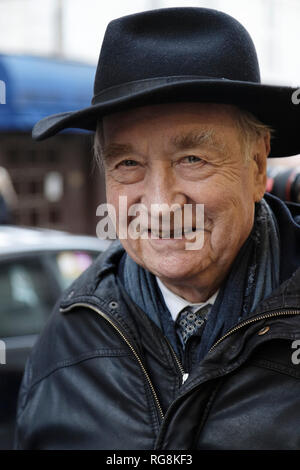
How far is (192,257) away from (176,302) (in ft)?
0.71

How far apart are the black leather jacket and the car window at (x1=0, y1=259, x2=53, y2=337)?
1.80 meters

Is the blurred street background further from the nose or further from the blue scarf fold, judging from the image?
the nose

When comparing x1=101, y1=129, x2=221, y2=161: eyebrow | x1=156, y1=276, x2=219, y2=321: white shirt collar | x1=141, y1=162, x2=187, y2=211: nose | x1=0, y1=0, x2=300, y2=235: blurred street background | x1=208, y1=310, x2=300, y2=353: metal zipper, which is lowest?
x1=0, y1=0, x2=300, y2=235: blurred street background

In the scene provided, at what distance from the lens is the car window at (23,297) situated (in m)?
3.74

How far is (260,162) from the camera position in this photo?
5.34 ft

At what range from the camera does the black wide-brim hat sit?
143 centimetres

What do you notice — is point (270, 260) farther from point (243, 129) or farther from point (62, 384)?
point (62, 384)

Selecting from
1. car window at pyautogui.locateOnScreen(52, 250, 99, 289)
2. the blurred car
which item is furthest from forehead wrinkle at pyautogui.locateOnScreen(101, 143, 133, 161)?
car window at pyautogui.locateOnScreen(52, 250, 99, 289)

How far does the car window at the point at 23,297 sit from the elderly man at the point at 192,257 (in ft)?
6.76

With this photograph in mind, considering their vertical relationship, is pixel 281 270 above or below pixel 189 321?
above

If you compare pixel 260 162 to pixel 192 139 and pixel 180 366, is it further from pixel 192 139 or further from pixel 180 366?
pixel 180 366

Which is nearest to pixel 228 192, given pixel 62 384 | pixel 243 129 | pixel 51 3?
pixel 243 129

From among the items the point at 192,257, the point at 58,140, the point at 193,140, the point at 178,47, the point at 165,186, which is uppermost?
the point at 178,47

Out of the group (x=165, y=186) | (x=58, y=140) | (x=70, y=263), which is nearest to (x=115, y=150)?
(x=165, y=186)
